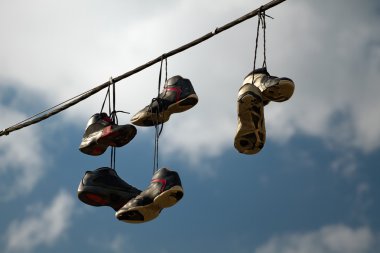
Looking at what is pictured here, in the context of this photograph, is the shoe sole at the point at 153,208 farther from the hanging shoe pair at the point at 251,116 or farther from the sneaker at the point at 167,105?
the sneaker at the point at 167,105

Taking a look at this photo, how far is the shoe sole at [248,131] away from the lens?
25.0ft

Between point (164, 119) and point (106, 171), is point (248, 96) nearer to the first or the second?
point (164, 119)

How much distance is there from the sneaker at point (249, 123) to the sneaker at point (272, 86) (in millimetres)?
213

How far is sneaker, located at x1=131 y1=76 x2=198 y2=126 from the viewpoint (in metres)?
8.44

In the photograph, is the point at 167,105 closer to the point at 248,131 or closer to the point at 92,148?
the point at 92,148

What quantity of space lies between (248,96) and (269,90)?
33 centimetres

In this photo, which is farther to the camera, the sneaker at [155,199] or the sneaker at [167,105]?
the sneaker at [167,105]

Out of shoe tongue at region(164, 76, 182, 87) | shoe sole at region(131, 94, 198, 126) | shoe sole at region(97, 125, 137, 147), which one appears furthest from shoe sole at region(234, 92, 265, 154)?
shoe tongue at region(164, 76, 182, 87)

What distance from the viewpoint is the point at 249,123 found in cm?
763

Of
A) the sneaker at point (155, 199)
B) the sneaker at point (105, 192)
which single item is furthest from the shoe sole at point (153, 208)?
the sneaker at point (105, 192)

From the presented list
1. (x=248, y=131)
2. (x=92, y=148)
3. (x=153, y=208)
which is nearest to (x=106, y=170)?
(x=92, y=148)

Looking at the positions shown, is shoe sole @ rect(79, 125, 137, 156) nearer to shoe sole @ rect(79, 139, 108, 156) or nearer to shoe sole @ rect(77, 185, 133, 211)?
shoe sole @ rect(79, 139, 108, 156)

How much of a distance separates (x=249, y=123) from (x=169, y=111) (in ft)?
3.60

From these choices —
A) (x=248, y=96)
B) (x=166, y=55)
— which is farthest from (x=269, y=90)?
(x=166, y=55)
